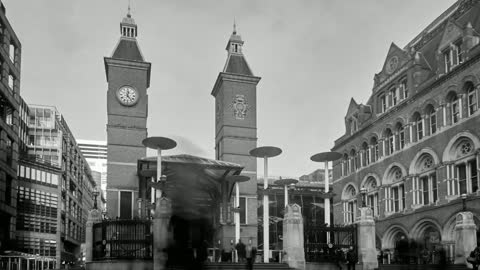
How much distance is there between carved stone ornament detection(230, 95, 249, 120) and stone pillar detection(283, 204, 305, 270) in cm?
A: 3407

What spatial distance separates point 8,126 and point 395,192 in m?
37.2

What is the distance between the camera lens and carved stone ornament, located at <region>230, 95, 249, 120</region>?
63281 mm

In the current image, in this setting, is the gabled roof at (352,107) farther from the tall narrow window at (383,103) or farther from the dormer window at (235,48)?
the dormer window at (235,48)

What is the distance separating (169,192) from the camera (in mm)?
7281

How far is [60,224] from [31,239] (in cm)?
652

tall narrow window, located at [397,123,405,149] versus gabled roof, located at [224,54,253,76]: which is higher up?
gabled roof, located at [224,54,253,76]

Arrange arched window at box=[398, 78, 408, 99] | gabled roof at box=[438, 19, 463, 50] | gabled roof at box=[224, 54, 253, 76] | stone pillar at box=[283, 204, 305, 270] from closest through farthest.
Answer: stone pillar at box=[283, 204, 305, 270] < gabled roof at box=[438, 19, 463, 50] < arched window at box=[398, 78, 408, 99] < gabled roof at box=[224, 54, 253, 76]

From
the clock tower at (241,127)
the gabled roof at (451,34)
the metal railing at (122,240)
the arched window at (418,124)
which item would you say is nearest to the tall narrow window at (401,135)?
the arched window at (418,124)

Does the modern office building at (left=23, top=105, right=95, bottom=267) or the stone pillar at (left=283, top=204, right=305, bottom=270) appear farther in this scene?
the modern office building at (left=23, top=105, right=95, bottom=267)

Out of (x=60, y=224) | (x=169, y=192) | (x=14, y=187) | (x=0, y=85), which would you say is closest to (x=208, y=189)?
(x=169, y=192)

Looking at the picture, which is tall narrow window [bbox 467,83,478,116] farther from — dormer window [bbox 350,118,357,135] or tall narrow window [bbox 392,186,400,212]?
dormer window [bbox 350,118,357,135]

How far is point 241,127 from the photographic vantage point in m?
63.0

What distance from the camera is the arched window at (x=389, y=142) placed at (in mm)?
49688

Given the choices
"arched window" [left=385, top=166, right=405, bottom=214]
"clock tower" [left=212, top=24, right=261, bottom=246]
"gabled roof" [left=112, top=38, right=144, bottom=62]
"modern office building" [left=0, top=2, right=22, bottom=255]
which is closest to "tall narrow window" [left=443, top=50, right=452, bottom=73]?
"arched window" [left=385, top=166, right=405, bottom=214]
